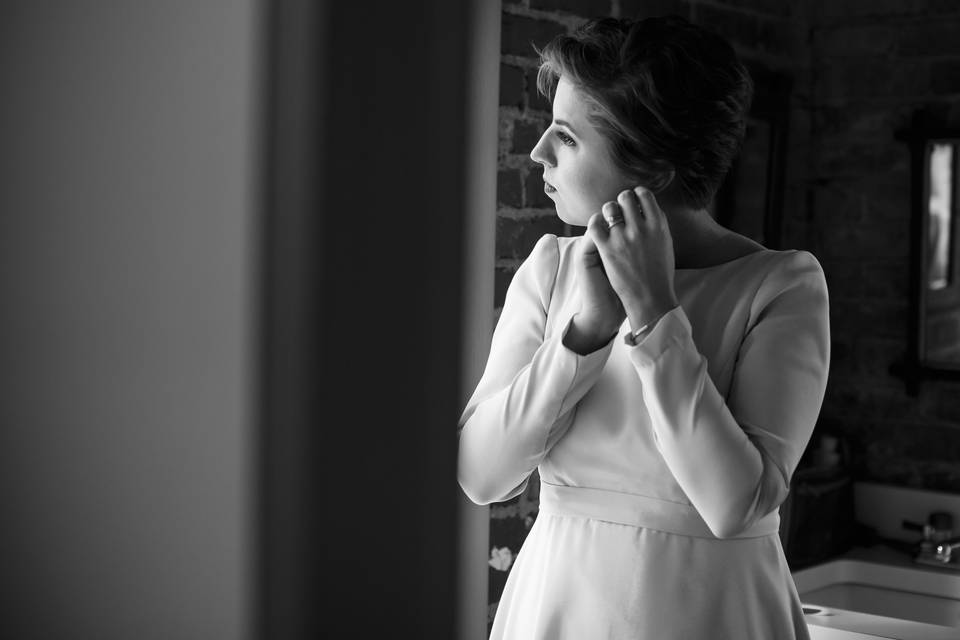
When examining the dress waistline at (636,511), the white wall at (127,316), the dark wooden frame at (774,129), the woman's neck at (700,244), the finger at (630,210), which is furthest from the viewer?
the dark wooden frame at (774,129)

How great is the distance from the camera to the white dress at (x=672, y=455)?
0.91 m

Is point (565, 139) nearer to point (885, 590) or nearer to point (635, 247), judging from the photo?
point (635, 247)

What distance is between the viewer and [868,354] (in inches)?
113

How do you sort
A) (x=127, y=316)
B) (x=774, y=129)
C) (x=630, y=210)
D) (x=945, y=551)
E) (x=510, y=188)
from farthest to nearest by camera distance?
(x=774, y=129) → (x=945, y=551) → (x=510, y=188) → (x=630, y=210) → (x=127, y=316)

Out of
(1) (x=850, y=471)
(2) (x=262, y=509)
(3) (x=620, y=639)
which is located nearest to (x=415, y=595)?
(2) (x=262, y=509)

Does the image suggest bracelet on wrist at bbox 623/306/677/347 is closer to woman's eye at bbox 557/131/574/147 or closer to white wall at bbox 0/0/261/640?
woman's eye at bbox 557/131/574/147

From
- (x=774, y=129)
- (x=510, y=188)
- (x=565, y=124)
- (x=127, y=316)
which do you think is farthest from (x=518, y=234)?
(x=127, y=316)

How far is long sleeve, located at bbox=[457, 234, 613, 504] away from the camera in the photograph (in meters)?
0.98

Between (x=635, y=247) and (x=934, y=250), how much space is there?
2112mm

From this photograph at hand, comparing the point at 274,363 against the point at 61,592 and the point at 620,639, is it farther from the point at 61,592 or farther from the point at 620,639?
the point at 620,639

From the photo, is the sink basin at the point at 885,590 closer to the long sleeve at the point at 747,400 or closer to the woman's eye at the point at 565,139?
the long sleeve at the point at 747,400

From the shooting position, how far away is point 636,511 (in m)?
1.02

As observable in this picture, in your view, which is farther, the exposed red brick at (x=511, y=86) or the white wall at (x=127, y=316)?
the exposed red brick at (x=511, y=86)

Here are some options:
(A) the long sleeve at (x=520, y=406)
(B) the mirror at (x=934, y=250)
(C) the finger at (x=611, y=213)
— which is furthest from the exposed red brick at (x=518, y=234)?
(B) the mirror at (x=934, y=250)
